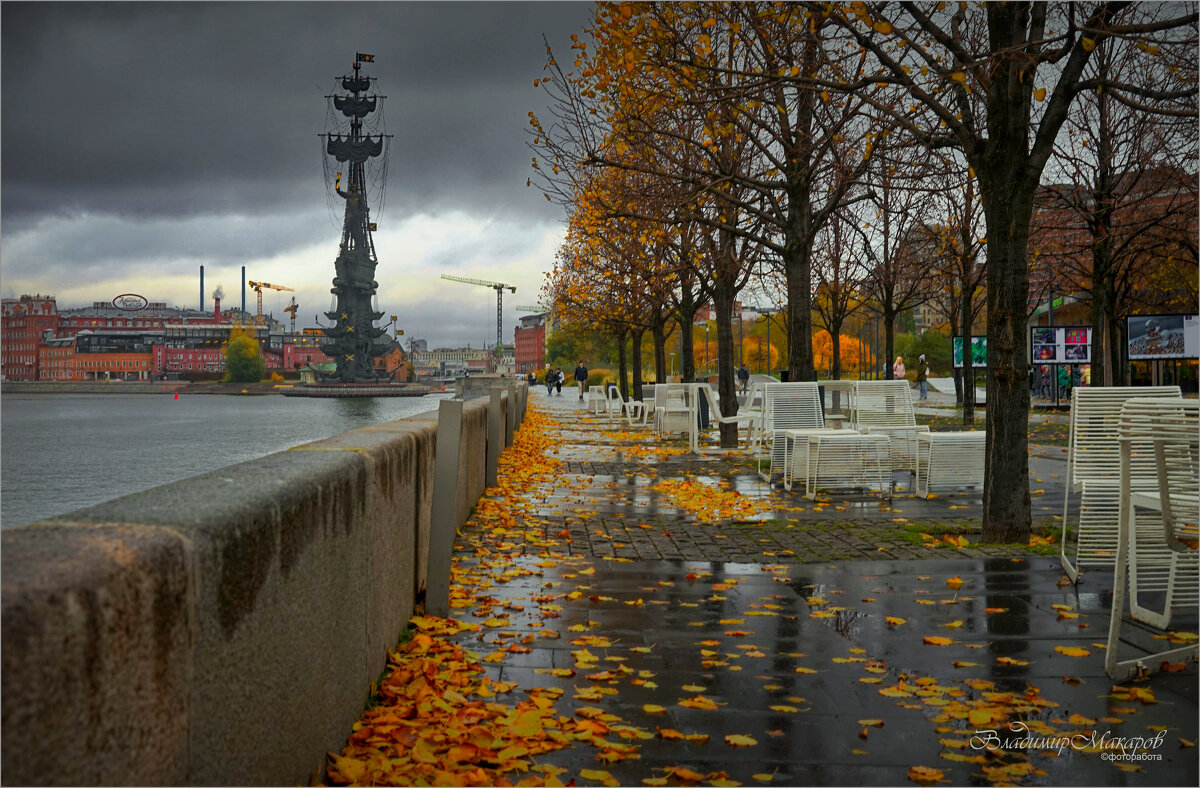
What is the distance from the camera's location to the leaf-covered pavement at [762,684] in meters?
3.38

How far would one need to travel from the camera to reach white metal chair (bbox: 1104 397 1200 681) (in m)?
4.06

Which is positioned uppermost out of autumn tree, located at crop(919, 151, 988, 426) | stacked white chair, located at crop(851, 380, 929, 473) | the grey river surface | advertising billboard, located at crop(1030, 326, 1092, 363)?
autumn tree, located at crop(919, 151, 988, 426)

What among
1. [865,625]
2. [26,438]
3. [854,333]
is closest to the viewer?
[865,625]

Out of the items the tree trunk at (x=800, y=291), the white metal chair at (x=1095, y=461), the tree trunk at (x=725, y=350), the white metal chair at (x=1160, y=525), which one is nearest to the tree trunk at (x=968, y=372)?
the tree trunk at (x=725, y=350)

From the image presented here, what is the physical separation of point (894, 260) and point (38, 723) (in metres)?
32.6

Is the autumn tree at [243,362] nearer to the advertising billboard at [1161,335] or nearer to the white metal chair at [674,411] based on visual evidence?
the white metal chair at [674,411]

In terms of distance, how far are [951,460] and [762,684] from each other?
7.66 metres

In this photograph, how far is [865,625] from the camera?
5309 millimetres

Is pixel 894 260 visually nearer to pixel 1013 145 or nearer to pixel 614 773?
pixel 1013 145

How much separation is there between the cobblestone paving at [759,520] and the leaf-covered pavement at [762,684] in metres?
0.70

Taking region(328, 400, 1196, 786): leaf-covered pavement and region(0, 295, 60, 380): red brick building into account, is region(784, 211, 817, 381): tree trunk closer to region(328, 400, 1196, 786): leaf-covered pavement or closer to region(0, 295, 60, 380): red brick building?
region(328, 400, 1196, 786): leaf-covered pavement

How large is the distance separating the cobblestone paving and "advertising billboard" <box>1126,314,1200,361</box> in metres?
11.4

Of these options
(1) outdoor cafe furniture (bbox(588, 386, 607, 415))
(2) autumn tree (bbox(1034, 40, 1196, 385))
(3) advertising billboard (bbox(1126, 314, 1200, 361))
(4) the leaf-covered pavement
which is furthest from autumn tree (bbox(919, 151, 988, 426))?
(4) the leaf-covered pavement

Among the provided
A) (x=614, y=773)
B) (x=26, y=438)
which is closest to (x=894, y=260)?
(x=614, y=773)
